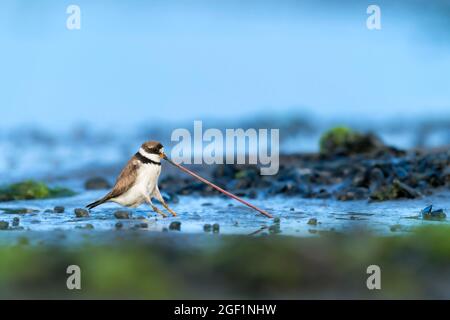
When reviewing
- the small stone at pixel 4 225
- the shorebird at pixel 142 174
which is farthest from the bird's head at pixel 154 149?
the small stone at pixel 4 225

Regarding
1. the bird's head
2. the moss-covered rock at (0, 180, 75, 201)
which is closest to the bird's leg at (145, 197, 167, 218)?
the bird's head

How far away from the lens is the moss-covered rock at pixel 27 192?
10828 millimetres

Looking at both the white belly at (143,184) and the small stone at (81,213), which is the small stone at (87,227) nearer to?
the white belly at (143,184)

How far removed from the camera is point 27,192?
10992mm

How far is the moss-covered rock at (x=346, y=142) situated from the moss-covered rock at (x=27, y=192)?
5.75 meters

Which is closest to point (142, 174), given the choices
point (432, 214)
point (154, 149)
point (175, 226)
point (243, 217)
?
point (154, 149)

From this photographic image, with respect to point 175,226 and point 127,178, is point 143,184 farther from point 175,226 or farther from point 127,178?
point 175,226

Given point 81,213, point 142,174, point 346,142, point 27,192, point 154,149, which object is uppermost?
point 346,142

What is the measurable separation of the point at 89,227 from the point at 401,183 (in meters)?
4.79

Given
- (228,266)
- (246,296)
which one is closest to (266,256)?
(228,266)

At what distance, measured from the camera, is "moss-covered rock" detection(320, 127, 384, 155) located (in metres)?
13.9

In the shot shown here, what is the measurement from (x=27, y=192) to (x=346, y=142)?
6734mm
